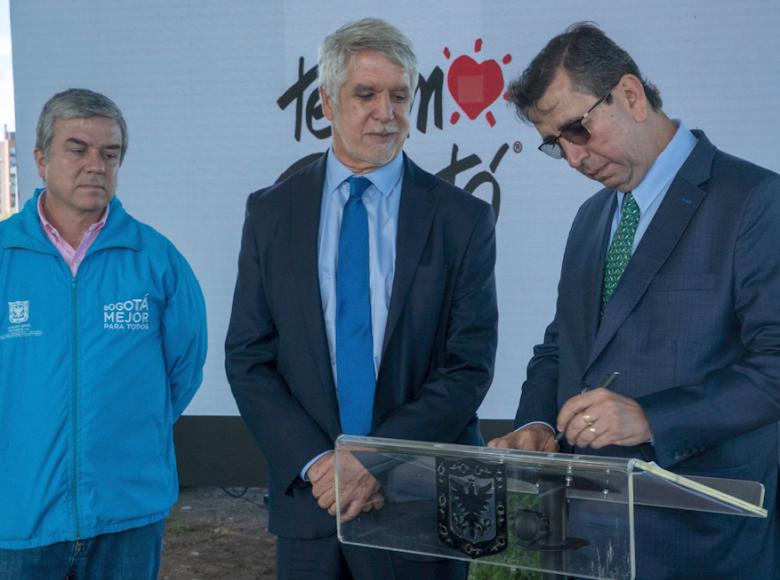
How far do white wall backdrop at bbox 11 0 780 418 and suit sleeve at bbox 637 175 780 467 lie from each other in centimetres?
214

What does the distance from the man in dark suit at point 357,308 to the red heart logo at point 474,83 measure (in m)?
1.66

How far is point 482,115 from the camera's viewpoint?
3.79m

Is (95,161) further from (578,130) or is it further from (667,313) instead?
(667,313)

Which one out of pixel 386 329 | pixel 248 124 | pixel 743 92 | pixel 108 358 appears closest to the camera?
pixel 386 329

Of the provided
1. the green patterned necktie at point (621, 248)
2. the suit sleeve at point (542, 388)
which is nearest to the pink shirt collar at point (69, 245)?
the suit sleeve at point (542, 388)

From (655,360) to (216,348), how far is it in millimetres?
2706

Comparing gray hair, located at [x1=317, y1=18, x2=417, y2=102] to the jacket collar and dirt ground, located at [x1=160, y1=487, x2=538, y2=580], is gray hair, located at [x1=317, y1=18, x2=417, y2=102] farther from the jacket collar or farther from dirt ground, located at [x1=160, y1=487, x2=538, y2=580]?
dirt ground, located at [x1=160, y1=487, x2=538, y2=580]

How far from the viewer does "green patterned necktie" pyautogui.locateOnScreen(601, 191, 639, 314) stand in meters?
1.81

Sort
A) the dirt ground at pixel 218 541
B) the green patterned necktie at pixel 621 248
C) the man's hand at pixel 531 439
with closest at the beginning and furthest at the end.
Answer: the man's hand at pixel 531 439
the green patterned necktie at pixel 621 248
the dirt ground at pixel 218 541

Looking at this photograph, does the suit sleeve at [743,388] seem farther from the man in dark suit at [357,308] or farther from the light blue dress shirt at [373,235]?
the light blue dress shirt at [373,235]

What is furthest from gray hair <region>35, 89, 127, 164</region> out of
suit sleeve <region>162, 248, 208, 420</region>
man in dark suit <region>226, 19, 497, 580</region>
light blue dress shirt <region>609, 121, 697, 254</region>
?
light blue dress shirt <region>609, 121, 697, 254</region>

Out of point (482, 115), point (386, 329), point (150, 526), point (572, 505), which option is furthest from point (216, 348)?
point (572, 505)

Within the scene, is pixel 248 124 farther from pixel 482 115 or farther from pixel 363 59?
pixel 363 59

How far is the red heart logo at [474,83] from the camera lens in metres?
3.75
